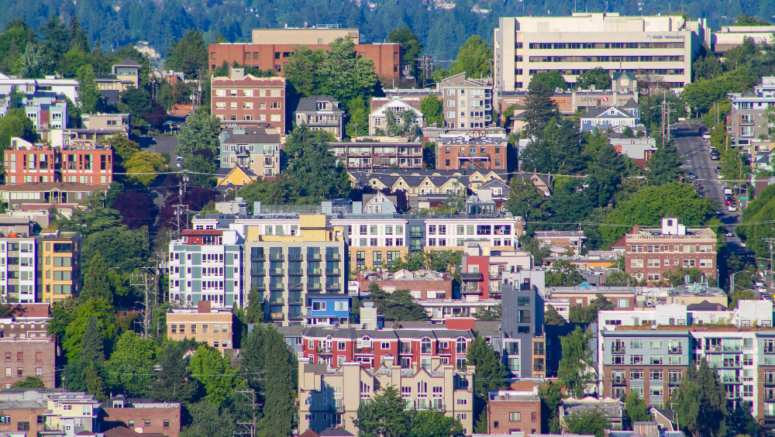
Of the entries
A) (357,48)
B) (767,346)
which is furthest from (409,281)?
(357,48)

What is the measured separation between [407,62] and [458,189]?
118 ft

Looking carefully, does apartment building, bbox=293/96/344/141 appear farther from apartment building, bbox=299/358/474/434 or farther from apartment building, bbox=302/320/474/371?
apartment building, bbox=299/358/474/434

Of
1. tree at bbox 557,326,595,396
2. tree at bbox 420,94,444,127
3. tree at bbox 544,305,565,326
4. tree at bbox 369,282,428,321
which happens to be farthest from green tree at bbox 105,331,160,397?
tree at bbox 420,94,444,127

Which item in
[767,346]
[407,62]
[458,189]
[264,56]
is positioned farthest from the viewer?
[407,62]

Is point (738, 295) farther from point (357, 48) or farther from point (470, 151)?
point (357, 48)

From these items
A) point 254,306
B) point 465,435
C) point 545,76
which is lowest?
point 465,435

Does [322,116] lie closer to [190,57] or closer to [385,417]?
[190,57]

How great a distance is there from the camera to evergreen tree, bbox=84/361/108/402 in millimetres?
74125

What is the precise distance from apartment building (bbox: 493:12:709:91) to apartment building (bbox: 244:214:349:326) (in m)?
50.3

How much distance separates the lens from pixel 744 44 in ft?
477

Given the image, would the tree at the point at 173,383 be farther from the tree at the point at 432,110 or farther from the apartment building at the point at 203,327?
the tree at the point at 432,110

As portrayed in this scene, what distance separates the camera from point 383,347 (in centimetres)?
7712

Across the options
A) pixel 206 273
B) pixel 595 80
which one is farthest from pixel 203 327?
pixel 595 80

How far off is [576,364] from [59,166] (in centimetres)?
4568
